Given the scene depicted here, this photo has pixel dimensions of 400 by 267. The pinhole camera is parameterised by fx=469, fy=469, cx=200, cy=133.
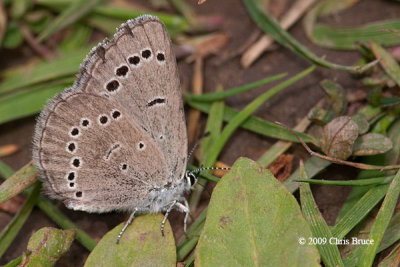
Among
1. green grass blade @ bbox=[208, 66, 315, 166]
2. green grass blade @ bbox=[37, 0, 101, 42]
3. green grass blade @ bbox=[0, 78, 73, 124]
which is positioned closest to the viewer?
green grass blade @ bbox=[208, 66, 315, 166]

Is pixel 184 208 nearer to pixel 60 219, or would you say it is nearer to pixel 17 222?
pixel 60 219

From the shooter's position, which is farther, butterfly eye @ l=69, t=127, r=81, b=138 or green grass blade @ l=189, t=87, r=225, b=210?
green grass blade @ l=189, t=87, r=225, b=210

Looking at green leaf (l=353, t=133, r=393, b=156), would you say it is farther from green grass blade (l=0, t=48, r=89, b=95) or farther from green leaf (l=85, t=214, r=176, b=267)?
green grass blade (l=0, t=48, r=89, b=95)

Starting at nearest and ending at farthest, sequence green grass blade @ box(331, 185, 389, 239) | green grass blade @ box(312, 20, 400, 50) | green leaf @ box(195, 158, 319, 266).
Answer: green leaf @ box(195, 158, 319, 266) < green grass blade @ box(331, 185, 389, 239) < green grass blade @ box(312, 20, 400, 50)

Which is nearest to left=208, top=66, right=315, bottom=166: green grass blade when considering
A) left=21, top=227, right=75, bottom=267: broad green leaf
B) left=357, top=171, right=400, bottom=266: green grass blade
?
left=357, top=171, right=400, bottom=266: green grass blade

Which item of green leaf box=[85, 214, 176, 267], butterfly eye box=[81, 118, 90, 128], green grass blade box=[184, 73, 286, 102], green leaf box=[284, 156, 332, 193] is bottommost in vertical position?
green leaf box=[85, 214, 176, 267]

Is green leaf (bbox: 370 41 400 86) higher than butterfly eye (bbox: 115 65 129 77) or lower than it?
higher

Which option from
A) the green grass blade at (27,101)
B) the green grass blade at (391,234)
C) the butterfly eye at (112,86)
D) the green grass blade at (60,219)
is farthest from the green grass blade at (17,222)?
the green grass blade at (391,234)
